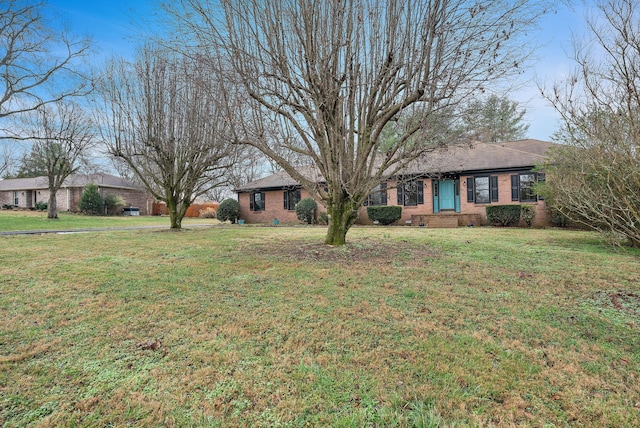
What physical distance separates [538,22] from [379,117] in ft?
10.6

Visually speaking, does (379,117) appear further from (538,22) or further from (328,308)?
(328,308)

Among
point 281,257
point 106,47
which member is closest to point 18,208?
point 106,47

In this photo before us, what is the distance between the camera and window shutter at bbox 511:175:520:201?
15297 millimetres

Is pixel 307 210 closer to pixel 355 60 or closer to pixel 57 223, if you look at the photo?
pixel 355 60

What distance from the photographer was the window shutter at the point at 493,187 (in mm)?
15791

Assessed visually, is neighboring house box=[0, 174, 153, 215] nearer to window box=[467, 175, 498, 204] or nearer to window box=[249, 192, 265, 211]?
window box=[249, 192, 265, 211]

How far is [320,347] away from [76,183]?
39.0 meters

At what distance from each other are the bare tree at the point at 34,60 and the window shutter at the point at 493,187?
742 inches

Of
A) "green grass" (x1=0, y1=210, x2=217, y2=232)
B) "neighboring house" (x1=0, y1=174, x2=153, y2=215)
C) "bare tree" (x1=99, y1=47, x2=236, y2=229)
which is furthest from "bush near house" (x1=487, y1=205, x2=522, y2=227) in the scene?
"neighboring house" (x1=0, y1=174, x2=153, y2=215)

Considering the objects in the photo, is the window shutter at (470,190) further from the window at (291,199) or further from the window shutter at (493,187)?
the window at (291,199)

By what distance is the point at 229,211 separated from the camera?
21.8m

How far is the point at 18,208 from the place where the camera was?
1375 inches

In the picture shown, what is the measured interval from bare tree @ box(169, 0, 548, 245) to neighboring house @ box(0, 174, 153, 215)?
28564mm

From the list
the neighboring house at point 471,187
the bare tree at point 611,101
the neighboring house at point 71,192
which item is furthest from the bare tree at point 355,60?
the neighboring house at point 71,192
